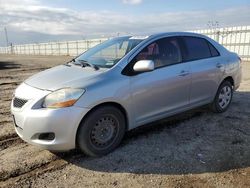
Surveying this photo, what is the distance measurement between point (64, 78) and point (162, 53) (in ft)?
5.69

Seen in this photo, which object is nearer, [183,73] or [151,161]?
[151,161]

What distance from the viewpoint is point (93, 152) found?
4.03m

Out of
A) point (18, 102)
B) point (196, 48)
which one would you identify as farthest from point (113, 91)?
point (196, 48)

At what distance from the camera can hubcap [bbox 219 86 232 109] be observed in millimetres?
6113

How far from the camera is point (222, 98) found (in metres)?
6.14

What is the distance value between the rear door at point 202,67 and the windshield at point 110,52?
109cm

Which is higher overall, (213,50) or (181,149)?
(213,50)

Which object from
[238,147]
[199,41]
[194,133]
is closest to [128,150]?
[194,133]

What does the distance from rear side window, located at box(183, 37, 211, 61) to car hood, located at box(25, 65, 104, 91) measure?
6.32 feet

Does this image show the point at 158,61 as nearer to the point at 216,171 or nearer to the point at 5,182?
the point at 216,171

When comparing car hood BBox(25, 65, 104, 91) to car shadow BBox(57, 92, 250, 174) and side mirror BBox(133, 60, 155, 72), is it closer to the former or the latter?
side mirror BBox(133, 60, 155, 72)

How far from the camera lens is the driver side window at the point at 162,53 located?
4.62 metres

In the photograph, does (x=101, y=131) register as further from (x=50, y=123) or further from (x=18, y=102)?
(x=18, y=102)

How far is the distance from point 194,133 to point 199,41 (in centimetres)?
186
